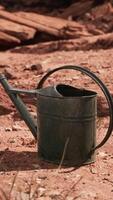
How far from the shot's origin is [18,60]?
10.3 m

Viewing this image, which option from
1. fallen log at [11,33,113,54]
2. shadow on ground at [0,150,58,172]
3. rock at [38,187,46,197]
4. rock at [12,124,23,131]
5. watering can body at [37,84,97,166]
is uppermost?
fallen log at [11,33,113,54]

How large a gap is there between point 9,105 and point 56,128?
5.98ft

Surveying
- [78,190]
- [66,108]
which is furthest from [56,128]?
[78,190]

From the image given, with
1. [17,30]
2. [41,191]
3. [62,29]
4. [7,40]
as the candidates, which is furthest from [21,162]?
[62,29]

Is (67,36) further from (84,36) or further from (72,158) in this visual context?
(72,158)

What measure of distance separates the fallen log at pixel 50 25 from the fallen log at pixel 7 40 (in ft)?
1.75

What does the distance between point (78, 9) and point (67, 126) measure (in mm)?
9981

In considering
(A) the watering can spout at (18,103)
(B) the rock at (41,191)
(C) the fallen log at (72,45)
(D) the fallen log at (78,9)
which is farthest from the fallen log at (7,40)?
(B) the rock at (41,191)

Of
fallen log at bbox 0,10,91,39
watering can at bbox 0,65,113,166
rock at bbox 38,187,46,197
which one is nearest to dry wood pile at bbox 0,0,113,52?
fallen log at bbox 0,10,91,39

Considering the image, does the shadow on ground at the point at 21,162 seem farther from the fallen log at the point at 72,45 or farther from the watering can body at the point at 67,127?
the fallen log at the point at 72,45

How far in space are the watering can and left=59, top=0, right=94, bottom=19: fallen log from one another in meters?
9.56

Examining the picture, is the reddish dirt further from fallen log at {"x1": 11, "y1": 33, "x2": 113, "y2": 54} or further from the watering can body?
fallen log at {"x1": 11, "y1": 33, "x2": 113, "y2": 54}

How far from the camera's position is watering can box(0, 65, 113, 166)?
4.25 m

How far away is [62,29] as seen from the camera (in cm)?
1207
